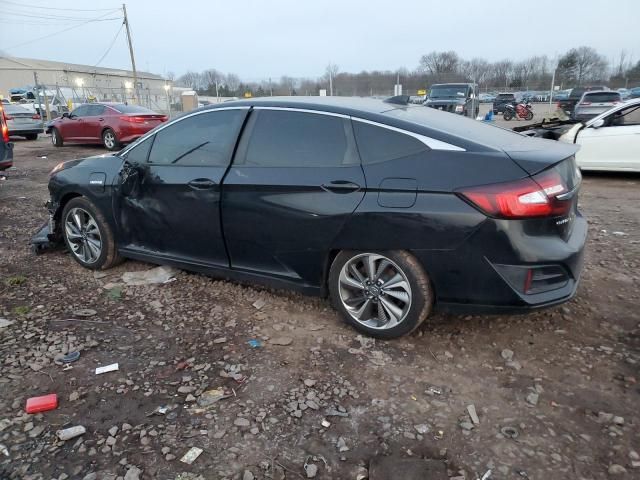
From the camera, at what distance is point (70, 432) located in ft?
8.15

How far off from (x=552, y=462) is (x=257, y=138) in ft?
8.98

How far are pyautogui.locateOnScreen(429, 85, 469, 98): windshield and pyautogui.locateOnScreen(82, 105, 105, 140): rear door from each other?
13.2m

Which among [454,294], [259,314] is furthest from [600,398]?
[259,314]

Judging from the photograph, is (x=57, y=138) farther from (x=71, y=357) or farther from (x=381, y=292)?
(x=381, y=292)

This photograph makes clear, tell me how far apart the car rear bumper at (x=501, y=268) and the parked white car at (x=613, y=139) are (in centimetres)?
677

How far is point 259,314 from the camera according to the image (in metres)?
3.73

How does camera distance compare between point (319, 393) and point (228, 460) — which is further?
point (319, 393)

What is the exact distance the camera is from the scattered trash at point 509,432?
2.39 m

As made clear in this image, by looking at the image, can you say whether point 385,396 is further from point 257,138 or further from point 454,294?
point 257,138

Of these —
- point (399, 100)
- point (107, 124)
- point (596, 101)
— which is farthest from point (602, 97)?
point (107, 124)

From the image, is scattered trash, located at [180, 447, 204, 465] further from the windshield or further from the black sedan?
the windshield

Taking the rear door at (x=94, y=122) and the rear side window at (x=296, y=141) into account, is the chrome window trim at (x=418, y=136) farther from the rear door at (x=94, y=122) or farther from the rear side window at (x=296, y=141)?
the rear door at (x=94, y=122)

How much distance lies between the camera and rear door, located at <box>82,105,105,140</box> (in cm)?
1457

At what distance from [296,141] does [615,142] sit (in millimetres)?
7511
